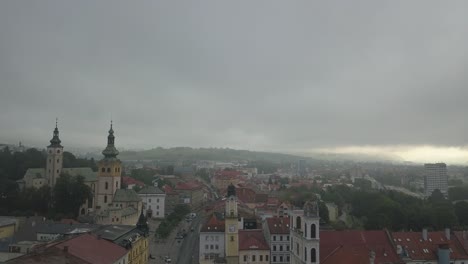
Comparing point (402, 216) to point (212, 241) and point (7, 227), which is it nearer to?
point (212, 241)

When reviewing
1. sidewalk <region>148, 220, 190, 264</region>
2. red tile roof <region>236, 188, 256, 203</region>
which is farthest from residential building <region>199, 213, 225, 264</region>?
red tile roof <region>236, 188, 256, 203</region>

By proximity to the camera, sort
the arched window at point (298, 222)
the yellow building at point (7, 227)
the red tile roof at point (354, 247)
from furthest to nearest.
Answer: the yellow building at point (7, 227) → the arched window at point (298, 222) → the red tile roof at point (354, 247)

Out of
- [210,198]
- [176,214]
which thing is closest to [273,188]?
[210,198]

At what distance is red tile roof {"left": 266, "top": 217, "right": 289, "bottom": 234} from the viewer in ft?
198

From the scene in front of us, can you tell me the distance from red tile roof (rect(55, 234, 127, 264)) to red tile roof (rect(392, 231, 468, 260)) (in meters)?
33.5

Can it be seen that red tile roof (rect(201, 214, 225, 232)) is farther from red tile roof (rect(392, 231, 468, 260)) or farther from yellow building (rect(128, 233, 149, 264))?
red tile roof (rect(392, 231, 468, 260))

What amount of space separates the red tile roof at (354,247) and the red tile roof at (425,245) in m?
2.00

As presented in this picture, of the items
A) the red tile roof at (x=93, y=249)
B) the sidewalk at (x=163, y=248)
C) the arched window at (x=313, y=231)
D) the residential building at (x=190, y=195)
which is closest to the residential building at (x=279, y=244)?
the sidewalk at (x=163, y=248)

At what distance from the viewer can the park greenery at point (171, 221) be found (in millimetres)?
80438

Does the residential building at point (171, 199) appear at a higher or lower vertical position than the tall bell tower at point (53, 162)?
lower

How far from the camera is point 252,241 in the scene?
59.9 meters

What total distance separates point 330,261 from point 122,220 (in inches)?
1549

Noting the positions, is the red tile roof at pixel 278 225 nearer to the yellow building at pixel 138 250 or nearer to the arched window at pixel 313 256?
the arched window at pixel 313 256

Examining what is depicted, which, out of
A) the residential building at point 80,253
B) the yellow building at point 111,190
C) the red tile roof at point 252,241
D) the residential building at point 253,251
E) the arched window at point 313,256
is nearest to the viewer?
the residential building at point 80,253
